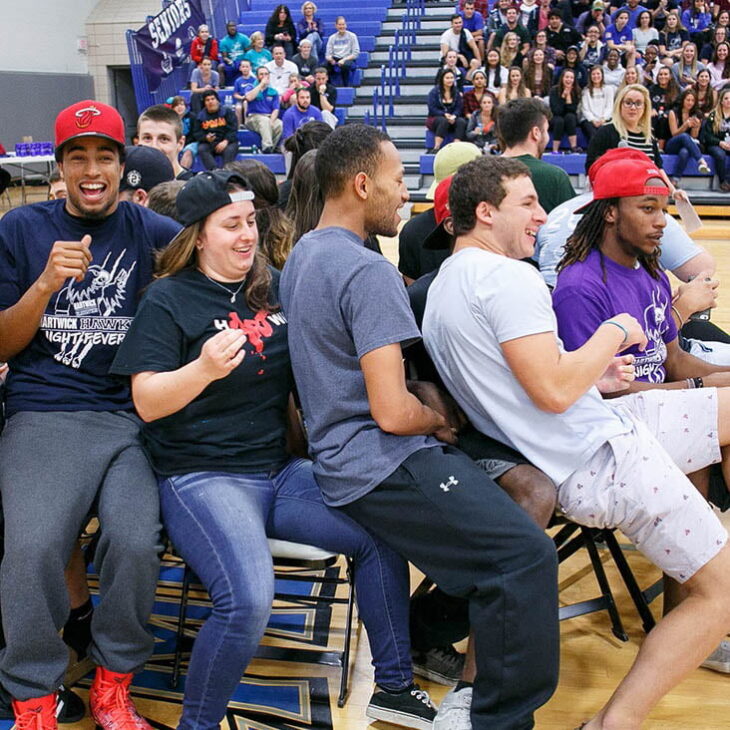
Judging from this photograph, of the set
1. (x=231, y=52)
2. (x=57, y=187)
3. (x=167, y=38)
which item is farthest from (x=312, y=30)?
(x=57, y=187)

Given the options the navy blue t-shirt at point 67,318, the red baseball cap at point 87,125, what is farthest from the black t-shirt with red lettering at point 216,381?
the red baseball cap at point 87,125

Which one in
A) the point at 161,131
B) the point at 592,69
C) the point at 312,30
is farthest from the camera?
the point at 312,30

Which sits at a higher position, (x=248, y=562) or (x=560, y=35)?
(x=560, y=35)

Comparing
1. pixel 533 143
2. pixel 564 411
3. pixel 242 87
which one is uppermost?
pixel 533 143

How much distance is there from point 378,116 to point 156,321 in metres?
11.9

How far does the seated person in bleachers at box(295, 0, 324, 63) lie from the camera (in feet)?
46.4

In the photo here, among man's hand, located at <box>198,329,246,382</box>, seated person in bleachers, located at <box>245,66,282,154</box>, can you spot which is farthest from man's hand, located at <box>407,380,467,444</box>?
seated person in bleachers, located at <box>245,66,282,154</box>

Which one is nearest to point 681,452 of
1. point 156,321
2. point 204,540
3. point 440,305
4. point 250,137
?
point 440,305

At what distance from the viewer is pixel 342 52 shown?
1398cm

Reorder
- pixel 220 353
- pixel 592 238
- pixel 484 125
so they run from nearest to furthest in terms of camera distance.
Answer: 1. pixel 220 353
2. pixel 592 238
3. pixel 484 125

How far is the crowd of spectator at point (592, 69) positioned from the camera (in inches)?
436

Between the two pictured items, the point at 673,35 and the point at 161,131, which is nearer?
the point at 161,131

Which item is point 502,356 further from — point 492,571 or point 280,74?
point 280,74

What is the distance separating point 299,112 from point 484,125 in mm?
2703
